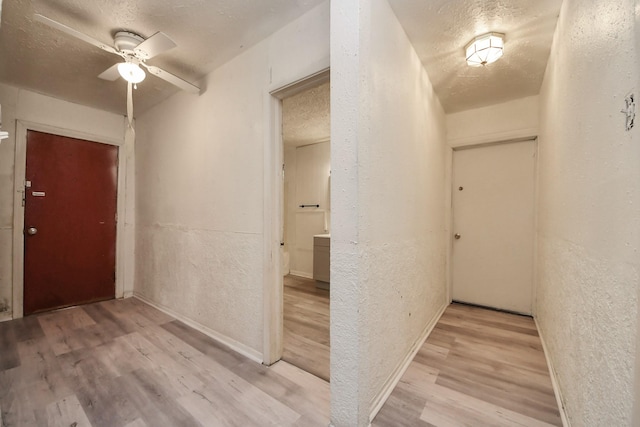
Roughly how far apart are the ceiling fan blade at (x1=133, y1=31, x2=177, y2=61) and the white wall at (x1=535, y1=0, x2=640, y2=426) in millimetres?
2214

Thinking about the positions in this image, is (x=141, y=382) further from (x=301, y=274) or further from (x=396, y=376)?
(x=301, y=274)

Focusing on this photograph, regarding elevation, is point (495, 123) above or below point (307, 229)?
above

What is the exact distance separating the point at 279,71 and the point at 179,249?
2.07 meters

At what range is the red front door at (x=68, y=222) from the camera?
2852 mm

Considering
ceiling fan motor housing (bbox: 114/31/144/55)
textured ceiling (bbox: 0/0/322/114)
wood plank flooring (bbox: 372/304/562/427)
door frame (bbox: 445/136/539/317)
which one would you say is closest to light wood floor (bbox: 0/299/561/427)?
wood plank flooring (bbox: 372/304/562/427)

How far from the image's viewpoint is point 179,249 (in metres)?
2.75

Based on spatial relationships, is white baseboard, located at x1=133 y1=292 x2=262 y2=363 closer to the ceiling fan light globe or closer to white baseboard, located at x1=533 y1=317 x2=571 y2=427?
white baseboard, located at x1=533 y1=317 x2=571 y2=427

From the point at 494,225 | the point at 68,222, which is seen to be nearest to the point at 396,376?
the point at 494,225

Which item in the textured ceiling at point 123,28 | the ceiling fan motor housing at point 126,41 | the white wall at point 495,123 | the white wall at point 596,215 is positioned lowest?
the white wall at point 596,215

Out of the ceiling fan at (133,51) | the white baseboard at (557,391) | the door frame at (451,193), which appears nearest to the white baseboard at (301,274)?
the door frame at (451,193)

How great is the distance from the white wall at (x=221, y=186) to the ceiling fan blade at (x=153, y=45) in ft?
1.85

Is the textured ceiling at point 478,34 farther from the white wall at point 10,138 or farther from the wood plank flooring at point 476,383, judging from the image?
the white wall at point 10,138

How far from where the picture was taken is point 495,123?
2918 millimetres

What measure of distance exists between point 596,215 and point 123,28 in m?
3.01
